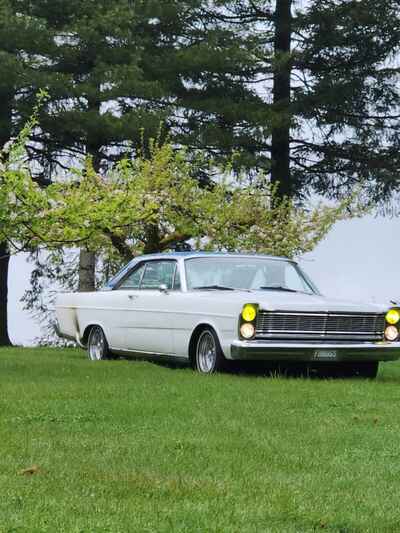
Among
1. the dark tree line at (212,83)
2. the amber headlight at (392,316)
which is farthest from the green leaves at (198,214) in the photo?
the amber headlight at (392,316)

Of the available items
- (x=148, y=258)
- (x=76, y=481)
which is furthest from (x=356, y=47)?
(x=76, y=481)

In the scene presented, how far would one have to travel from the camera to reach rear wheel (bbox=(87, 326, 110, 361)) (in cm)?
1878

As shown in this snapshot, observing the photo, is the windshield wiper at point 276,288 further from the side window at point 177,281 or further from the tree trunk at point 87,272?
the tree trunk at point 87,272

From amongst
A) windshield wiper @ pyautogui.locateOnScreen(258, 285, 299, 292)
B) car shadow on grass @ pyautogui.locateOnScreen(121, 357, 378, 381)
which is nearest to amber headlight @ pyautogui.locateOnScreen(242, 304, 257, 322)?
car shadow on grass @ pyautogui.locateOnScreen(121, 357, 378, 381)

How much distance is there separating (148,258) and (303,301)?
369 cm

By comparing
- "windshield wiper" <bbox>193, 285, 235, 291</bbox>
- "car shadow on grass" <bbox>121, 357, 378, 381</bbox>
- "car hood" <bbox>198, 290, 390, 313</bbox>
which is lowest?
"car shadow on grass" <bbox>121, 357, 378, 381</bbox>

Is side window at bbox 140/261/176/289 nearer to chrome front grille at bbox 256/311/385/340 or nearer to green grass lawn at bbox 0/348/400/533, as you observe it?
chrome front grille at bbox 256/311/385/340

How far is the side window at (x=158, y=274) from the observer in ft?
56.3

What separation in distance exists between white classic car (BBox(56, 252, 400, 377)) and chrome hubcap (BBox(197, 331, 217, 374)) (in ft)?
0.05

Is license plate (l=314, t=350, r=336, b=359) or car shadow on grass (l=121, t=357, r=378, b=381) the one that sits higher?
license plate (l=314, t=350, r=336, b=359)

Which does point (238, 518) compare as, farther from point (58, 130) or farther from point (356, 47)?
point (356, 47)

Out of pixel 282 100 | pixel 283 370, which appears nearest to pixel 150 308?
pixel 283 370

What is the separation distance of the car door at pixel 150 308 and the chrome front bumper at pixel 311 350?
6.20ft

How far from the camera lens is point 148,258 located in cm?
1820
